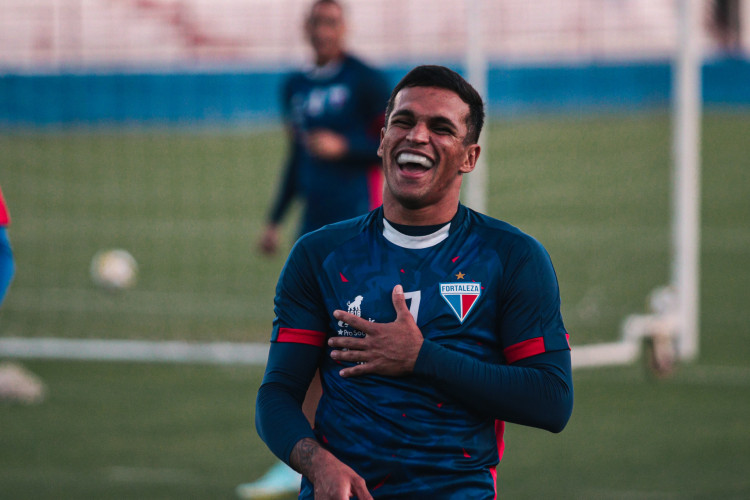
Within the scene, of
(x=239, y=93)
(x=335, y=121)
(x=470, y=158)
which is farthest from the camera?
(x=239, y=93)

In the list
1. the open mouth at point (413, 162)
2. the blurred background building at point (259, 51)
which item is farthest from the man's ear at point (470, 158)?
the blurred background building at point (259, 51)

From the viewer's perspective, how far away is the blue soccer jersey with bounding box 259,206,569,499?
2857 millimetres

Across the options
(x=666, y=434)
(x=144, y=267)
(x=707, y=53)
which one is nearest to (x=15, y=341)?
(x=144, y=267)

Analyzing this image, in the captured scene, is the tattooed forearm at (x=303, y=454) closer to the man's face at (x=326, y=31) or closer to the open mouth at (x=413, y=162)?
the open mouth at (x=413, y=162)

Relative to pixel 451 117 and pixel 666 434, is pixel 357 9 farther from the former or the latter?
pixel 451 117

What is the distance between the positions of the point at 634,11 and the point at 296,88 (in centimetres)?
1063

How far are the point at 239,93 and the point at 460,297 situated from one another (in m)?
21.7

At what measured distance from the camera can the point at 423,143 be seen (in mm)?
2932

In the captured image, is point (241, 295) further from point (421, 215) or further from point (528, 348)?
point (528, 348)

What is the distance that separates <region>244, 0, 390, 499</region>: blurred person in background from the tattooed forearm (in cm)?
319

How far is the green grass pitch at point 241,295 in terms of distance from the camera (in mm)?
6211

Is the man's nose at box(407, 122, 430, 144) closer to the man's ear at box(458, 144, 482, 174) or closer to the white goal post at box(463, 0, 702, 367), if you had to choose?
the man's ear at box(458, 144, 482, 174)

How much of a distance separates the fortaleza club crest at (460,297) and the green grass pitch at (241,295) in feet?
9.92

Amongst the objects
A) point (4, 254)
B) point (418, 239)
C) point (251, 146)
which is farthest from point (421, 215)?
point (251, 146)
